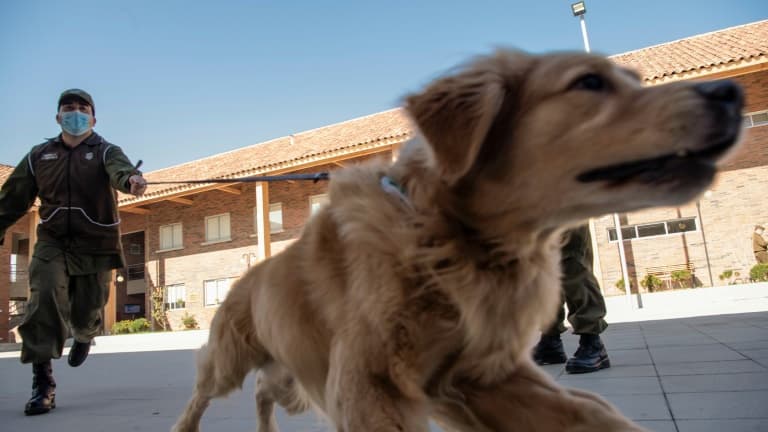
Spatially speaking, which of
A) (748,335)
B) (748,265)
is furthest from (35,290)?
(748,265)

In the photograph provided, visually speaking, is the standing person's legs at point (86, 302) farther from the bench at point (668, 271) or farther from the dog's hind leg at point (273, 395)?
the bench at point (668, 271)

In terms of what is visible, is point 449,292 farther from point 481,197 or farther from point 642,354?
point 642,354

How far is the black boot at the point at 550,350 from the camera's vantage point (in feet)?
15.6

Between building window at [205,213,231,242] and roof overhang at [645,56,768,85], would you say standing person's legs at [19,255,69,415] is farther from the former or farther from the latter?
building window at [205,213,231,242]

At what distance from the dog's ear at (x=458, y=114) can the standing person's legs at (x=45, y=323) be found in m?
3.89

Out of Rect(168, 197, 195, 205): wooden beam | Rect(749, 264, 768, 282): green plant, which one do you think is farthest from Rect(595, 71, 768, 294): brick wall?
Rect(168, 197, 195, 205): wooden beam

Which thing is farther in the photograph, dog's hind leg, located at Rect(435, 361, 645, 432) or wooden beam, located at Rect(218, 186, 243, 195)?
wooden beam, located at Rect(218, 186, 243, 195)

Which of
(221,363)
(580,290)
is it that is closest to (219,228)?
(580,290)

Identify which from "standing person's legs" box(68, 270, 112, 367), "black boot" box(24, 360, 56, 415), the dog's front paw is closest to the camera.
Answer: the dog's front paw

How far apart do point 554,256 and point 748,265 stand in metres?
18.0

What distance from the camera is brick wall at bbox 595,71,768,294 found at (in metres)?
16.7

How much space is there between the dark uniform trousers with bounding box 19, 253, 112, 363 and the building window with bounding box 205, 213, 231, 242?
19.6m

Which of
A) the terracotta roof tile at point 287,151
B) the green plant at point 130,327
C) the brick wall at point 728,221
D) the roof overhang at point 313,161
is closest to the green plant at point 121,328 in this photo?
the green plant at point 130,327

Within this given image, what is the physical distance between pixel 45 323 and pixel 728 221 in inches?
728
